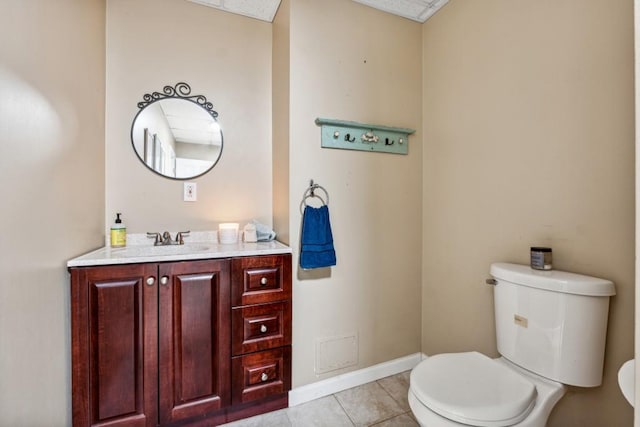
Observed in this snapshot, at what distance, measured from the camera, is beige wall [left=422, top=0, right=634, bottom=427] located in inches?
42.6

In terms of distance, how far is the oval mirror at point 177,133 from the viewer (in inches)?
68.7

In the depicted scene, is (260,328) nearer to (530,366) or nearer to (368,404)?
(368,404)

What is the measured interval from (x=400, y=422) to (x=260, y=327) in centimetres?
88

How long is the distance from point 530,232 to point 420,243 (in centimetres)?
72

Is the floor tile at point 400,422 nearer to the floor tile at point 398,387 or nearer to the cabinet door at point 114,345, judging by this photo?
the floor tile at point 398,387

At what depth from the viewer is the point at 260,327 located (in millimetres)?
1502

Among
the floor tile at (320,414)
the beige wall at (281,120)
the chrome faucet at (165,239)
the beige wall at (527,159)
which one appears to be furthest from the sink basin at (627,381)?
the chrome faucet at (165,239)

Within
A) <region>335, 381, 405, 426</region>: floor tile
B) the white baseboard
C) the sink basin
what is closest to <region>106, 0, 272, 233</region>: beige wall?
the white baseboard

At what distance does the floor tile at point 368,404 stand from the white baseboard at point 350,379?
0.04 metres

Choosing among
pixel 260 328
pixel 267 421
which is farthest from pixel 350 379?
pixel 260 328

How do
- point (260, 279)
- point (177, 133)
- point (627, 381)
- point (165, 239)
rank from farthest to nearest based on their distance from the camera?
point (177, 133) → point (165, 239) → point (260, 279) → point (627, 381)

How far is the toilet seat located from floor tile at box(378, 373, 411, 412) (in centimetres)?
60

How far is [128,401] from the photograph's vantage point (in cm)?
129

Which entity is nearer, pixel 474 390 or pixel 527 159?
pixel 474 390
